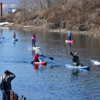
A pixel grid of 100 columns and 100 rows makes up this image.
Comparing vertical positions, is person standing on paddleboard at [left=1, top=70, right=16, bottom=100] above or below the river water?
above

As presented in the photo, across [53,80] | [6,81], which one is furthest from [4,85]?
[53,80]

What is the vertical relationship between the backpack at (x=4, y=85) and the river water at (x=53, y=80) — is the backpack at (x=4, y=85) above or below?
above

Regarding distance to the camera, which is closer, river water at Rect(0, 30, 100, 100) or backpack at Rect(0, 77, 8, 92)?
backpack at Rect(0, 77, 8, 92)

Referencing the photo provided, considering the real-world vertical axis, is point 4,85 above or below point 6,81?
below

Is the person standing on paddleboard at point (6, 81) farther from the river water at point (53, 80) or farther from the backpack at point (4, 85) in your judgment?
the river water at point (53, 80)

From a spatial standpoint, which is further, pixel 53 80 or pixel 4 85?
pixel 53 80

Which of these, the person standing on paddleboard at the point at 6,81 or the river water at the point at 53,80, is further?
the river water at the point at 53,80

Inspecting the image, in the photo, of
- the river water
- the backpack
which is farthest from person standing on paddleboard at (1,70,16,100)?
the river water

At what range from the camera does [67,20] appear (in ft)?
297

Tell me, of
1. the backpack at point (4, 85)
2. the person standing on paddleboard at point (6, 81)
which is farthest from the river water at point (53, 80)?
the backpack at point (4, 85)

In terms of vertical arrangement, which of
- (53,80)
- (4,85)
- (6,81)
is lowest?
(53,80)

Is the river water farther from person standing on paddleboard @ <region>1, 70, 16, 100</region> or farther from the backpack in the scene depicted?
the backpack

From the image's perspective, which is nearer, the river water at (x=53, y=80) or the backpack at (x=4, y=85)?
the backpack at (x=4, y=85)

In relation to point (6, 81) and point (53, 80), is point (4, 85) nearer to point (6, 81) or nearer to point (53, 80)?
point (6, 81)
